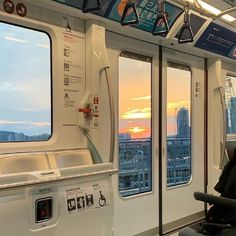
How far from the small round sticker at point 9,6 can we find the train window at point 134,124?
132 centimetres

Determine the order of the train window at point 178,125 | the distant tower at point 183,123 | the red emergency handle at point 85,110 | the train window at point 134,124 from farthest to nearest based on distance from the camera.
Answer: the distant tower at point 183,123 < the train window at point 178,125 < the train window at point 134,124 < the red emergency handle at point 85,110

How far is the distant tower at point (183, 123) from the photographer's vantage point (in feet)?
14.7

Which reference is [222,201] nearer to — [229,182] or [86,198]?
[229,182]

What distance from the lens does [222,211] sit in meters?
2.71

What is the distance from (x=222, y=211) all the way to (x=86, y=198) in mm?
1002

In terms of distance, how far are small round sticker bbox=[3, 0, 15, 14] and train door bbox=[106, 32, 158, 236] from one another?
1083mm

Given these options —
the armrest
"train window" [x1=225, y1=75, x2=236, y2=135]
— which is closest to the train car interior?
the armrest

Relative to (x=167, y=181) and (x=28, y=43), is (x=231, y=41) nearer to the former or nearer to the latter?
(x=167, y=181)

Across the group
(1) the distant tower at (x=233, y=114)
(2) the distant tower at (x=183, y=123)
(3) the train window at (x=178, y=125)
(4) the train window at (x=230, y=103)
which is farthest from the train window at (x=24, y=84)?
(1) the distant tower at (x=233, y=114)

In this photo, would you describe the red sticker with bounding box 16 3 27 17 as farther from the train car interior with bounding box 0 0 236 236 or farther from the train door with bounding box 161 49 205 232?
the train door with bounding box 161 49 205 232

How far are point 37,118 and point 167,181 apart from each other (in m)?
1.94

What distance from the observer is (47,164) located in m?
2.65

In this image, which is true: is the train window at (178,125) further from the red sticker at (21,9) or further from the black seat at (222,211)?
the red sticker at (21,9)

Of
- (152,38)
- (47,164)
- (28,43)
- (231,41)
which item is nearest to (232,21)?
(231,41)
